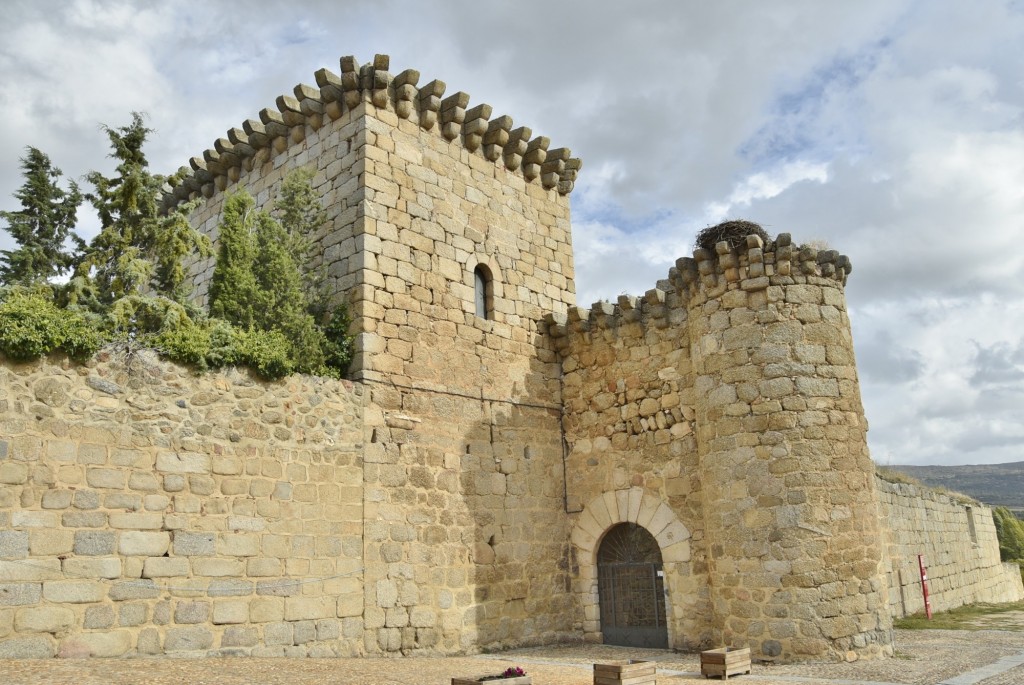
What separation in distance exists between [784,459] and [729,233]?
2975 mm

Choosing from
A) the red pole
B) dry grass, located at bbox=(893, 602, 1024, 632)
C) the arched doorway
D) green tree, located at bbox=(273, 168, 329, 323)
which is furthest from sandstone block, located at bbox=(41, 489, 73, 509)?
the red pole

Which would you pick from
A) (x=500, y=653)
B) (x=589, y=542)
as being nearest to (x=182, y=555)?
Answer: (x=500, y=653)

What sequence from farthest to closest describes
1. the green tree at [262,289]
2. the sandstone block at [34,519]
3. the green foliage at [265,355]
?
the green tree at [262,289], the green foliage at [265,355], the sandstone block at [34,519]

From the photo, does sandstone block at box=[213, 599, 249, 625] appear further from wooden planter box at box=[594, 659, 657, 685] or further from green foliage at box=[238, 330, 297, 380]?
wooden planter box at box=[594, 659, 657, 685]

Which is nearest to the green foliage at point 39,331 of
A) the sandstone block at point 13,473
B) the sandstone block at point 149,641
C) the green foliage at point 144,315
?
the green foliage at point 144,315

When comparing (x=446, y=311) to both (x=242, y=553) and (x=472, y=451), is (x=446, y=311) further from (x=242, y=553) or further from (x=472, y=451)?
(x=242, y=553)

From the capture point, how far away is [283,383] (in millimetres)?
9242

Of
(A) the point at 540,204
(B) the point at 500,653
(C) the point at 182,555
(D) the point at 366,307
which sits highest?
(A) the point at 540,204

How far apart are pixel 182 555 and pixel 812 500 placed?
6.75 m

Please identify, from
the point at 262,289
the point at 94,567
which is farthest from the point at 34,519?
the point at 262,289

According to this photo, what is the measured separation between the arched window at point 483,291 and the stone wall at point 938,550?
663cm

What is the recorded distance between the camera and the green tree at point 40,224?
1095 cm

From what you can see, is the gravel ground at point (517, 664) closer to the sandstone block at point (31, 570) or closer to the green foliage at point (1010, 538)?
the sandstone block at point (31, 570)

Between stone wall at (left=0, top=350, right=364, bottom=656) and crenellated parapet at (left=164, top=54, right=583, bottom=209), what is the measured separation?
13.9 feet
